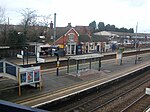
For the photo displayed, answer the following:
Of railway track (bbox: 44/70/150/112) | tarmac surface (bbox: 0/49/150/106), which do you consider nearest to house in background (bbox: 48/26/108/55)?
tarmac surface (bbox: 0/49/150/106)

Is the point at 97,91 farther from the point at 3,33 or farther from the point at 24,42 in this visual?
the point at 3,33

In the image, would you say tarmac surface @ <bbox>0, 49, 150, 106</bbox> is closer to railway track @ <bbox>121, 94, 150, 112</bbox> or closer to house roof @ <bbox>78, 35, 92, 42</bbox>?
railway track @ <bbox>121, 94, 150, 112</bbox>

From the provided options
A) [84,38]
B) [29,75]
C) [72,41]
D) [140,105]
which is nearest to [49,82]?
[29,75]

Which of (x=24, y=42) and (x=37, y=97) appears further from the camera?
(x=24, y=42)

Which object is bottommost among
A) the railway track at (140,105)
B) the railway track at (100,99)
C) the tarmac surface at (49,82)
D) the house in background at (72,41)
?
the railway track at (140,105)

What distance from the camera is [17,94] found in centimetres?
1405

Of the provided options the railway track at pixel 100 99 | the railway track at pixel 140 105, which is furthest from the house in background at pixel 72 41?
the railway track at pixel 140 105

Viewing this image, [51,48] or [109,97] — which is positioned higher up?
[51,48]

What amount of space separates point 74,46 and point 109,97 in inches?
1071

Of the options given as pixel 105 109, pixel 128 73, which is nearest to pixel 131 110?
pixel 105 109

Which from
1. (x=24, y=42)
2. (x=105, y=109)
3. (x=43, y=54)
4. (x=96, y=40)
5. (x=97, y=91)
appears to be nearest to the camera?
(x=105, y=109)

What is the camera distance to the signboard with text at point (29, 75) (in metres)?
14.5

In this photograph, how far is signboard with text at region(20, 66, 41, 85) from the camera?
14.5m

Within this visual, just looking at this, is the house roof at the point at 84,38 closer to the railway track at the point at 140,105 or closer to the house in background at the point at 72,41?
the house in background at the point at 72,41
